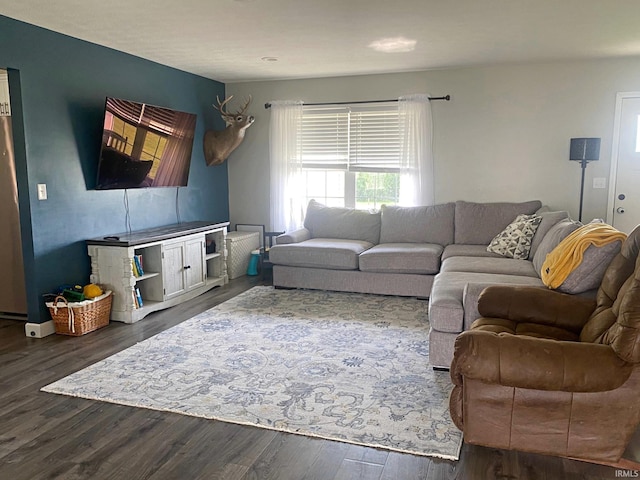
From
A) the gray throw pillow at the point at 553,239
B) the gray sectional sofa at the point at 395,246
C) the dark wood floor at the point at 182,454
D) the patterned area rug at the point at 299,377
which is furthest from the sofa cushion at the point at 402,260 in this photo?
the dark wood floor at the point at 182,454

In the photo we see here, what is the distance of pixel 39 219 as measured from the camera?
399 centimetres

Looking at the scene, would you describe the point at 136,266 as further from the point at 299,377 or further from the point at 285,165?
the point at 285,165

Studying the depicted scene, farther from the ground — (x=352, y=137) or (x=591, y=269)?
(x=352, y=137)

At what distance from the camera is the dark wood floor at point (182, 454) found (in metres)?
2.20

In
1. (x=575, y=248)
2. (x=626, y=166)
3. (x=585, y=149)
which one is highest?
(x=585, y=149)

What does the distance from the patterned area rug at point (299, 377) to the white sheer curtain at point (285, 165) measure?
2055 millimetres

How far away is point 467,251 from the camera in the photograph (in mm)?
5074

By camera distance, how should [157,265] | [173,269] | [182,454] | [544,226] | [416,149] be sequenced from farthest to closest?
[416,149], [173,269], [157,265], [544,226], [182,454]

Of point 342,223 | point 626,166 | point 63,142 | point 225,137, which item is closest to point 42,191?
point 63,142

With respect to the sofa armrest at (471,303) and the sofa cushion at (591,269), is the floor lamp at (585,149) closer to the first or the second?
the sofa cushion at (591,269)

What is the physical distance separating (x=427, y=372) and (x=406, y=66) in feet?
11.7

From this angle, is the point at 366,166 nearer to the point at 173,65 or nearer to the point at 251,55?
the point at 251,55

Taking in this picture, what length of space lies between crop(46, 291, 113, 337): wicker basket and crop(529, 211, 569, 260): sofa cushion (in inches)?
150

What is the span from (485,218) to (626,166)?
60.5 inches
